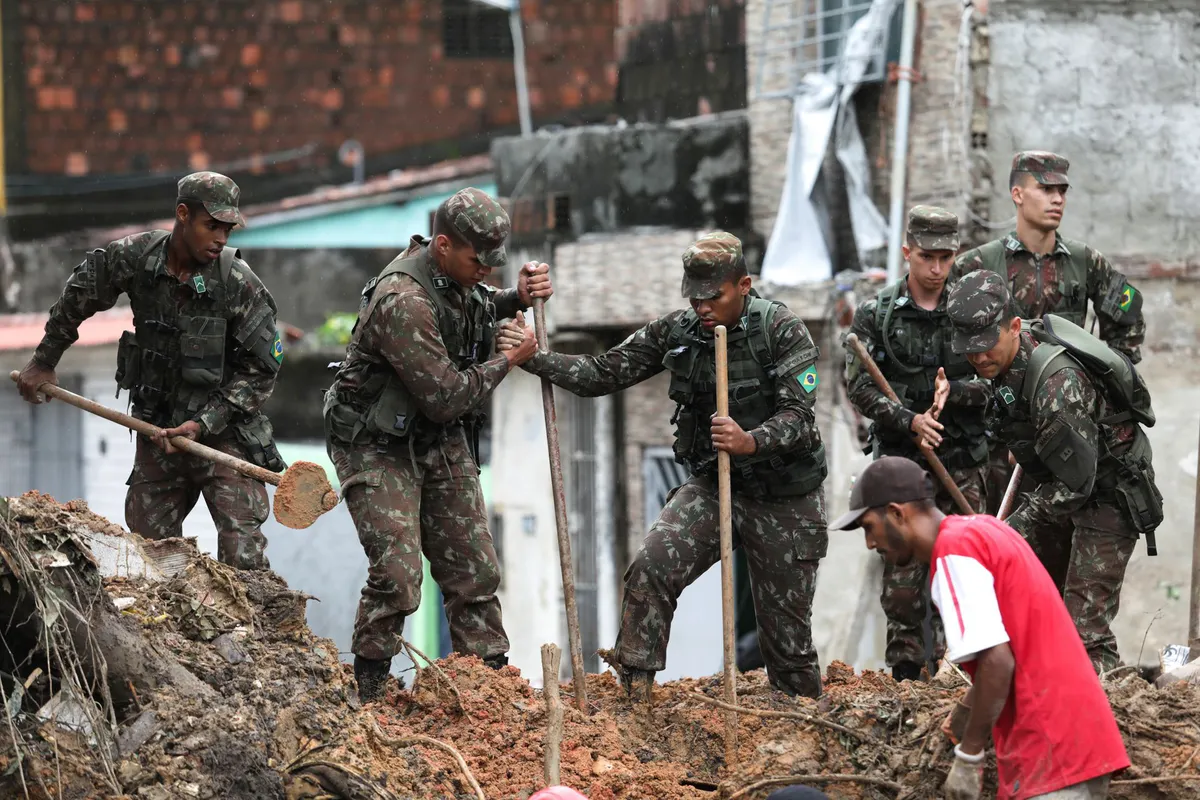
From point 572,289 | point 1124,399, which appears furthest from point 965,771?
point 572,289

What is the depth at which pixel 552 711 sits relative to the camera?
6004 millimetres

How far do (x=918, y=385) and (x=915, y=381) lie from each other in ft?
0.08

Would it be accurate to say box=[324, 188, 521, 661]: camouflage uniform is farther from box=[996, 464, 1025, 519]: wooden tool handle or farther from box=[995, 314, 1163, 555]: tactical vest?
box=[996, 464, 1025, 519]: wooden tool handle

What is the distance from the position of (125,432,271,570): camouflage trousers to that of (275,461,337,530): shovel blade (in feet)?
1.48


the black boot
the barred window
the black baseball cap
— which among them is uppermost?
the barred window

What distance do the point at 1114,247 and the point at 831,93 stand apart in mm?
2721

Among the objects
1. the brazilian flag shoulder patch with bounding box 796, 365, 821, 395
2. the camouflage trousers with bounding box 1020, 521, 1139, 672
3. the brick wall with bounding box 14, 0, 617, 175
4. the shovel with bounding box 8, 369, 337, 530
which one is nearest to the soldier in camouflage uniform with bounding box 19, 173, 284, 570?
the shovel with bounding box 8, 369, 337, 530

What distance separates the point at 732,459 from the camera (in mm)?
7090

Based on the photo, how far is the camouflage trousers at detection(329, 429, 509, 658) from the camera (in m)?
6.92

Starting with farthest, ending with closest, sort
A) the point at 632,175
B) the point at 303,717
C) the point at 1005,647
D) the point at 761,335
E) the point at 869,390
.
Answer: the point at 632,175, the point at 869,390, the point at 761,335, the point at 303,717, the point at 1005,647

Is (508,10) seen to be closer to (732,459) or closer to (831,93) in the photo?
(831,93)

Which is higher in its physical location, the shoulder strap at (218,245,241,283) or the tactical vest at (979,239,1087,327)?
the shoulder strap at (218,245,241,283)

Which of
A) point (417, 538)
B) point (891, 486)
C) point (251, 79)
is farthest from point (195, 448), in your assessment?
point (251, 79)

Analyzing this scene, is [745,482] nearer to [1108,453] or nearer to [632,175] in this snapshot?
[1108,453]
